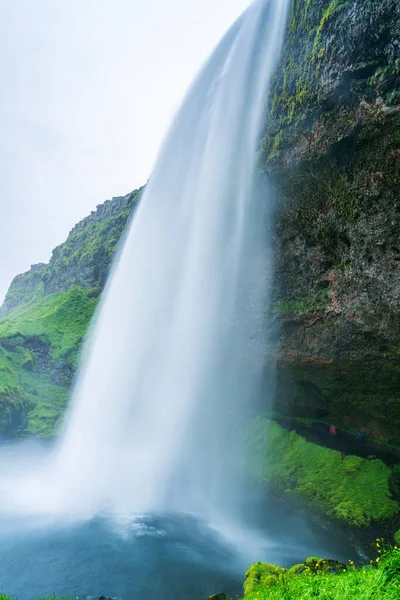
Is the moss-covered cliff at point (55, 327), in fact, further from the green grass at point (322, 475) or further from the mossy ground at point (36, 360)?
the green grass at point (322, 475)

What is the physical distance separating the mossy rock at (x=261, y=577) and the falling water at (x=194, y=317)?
707 cm

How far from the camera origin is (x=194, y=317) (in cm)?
2023

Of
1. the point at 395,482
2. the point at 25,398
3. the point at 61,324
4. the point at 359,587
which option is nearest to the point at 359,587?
the point at 359,587

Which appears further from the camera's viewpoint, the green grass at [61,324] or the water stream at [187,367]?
the green grass at [61,324]

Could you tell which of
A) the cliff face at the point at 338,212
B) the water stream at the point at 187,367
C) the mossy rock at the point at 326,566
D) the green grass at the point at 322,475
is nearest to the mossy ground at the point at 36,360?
the water stream at the point at 187,367

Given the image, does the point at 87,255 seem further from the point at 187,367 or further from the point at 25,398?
the point at 187,367

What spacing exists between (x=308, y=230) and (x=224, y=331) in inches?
283

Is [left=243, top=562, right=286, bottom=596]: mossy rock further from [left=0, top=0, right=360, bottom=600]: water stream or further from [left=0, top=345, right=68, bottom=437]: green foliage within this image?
[left=0, top=345, right=68, bottom=437]: green foliage

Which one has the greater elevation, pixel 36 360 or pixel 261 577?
pixel 36 360

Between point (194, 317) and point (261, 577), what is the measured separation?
41.7 ft

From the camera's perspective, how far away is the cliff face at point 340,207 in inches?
503

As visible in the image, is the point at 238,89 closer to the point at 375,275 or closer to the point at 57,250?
the point at 375,275

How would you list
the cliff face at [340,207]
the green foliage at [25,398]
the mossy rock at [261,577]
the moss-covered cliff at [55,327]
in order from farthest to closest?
the moss-covered cliff at [55,327], the green foliage at [25,398], the cliff face at [340,207], the mossy rock at [261,577]

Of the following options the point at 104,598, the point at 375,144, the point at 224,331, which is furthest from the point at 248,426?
the point at 375,144
